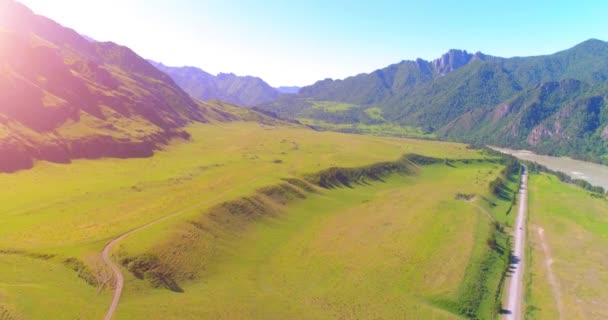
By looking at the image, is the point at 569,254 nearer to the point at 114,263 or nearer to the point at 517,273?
the point at 517,273

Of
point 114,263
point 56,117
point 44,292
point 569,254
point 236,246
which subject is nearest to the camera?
point 44,292

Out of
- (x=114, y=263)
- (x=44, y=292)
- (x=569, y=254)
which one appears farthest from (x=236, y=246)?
(x=569, y=254)

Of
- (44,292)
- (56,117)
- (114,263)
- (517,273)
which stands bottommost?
(517,273)

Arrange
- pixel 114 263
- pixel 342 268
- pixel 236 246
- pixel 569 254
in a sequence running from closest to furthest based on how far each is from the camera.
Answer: pixel 114 263 → pixel 342 268 → pixel 236 246 → pixel 569 254

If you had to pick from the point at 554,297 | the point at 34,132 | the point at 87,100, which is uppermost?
the point at 87,100

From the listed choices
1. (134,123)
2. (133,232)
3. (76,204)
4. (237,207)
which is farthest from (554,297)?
(134,123)

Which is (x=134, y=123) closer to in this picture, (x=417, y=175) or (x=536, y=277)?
(x=417, y=175)

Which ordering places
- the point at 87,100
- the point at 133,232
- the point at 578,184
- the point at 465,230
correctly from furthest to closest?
the point at 578,184, the point at 87,100, the point at 465,230, the point at 133,232

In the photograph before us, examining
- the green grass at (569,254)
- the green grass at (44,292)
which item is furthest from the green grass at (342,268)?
the green grass at (569,254)

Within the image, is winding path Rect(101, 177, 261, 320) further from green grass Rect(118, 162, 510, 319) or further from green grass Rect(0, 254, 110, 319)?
green grass Rect(118, 162, 510, 319)
